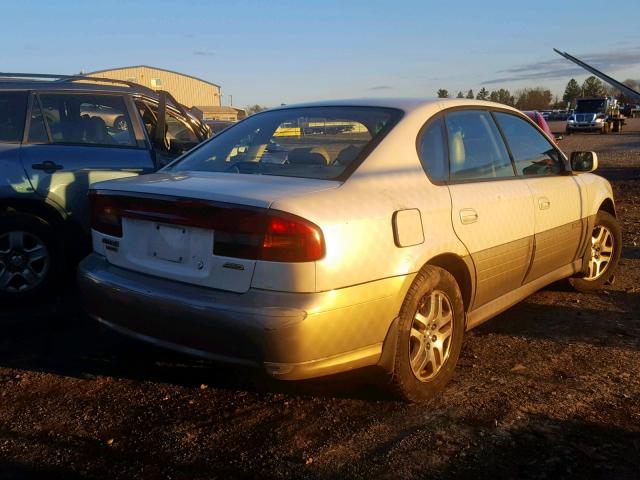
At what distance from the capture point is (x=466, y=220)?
347 centimetres

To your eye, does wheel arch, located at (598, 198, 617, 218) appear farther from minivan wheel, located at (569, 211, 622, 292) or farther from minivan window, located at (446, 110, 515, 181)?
minivan window, located at (446, 110, 515, 181)

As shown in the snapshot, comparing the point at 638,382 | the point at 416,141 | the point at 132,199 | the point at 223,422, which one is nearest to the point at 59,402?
the point at 223,422

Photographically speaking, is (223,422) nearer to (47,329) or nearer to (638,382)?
(47,329)

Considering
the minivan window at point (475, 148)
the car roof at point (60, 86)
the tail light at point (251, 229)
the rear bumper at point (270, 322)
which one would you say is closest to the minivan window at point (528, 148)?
the minivan window at point (475, 148)

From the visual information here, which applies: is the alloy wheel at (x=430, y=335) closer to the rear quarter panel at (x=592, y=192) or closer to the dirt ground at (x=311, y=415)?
the dirt ground at (x=311, y=415)

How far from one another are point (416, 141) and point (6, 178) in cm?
318

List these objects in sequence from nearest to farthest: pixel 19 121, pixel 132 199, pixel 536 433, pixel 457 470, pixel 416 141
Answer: pixel 457 470, pixel 536 433, pixel 132 199, pixel 416 141, pixel 19 121

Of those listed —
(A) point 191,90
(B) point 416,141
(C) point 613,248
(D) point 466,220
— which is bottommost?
(C) point 613,248

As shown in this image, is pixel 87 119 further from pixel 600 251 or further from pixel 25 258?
pixel 600 251

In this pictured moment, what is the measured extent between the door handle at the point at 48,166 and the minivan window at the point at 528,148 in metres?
3.37

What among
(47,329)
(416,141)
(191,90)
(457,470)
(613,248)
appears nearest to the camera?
(457,470)

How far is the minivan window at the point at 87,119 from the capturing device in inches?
201

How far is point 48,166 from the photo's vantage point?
482 cm

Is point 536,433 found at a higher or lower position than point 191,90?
lower
